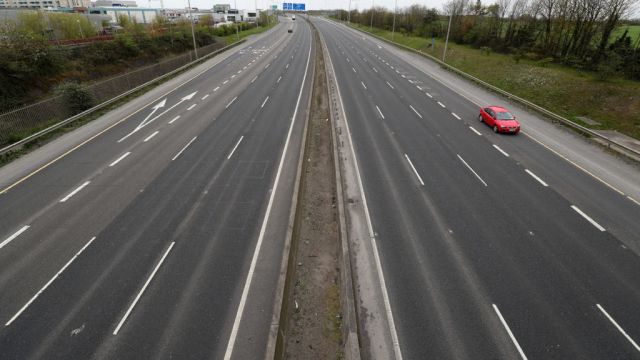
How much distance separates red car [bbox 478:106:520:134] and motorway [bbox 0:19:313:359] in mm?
14201

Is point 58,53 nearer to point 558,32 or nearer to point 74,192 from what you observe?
point 74,192

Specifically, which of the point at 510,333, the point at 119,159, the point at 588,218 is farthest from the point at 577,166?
the point at 119,159

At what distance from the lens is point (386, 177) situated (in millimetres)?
17188

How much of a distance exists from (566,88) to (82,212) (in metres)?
39.5

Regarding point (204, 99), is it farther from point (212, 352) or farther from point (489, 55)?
point (489, 55)

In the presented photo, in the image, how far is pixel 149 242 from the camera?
12250mm

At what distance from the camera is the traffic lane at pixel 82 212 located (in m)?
11.1

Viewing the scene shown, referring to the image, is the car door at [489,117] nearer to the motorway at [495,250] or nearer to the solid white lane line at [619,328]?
the motorway at [495,250]

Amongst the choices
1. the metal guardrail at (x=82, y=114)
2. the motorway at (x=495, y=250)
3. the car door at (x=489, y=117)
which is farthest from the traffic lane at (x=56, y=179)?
the car door at (x=489, y=117)

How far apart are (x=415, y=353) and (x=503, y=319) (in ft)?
9.59

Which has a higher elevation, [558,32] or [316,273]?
[558,32]

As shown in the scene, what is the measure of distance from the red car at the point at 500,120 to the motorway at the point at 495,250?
0.56m

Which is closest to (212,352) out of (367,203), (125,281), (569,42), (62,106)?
(125,281)

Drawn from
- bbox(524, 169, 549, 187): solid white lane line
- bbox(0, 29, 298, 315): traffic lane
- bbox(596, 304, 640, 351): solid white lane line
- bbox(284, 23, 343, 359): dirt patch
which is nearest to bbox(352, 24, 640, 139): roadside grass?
bbox(524, 169, 549, 187): solid white lane line
